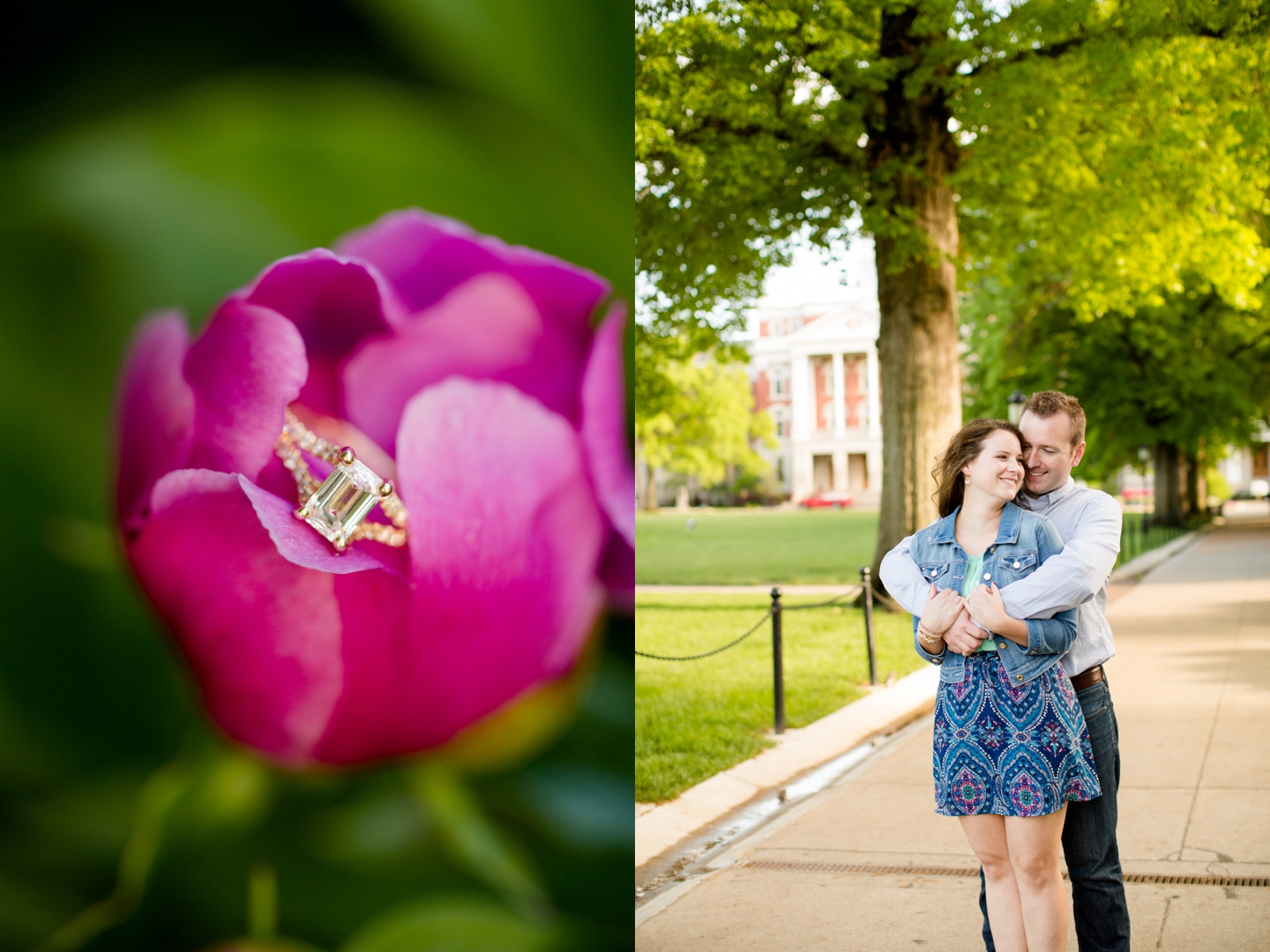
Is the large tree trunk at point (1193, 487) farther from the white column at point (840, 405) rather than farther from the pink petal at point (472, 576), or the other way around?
the white column at point (840, 405)

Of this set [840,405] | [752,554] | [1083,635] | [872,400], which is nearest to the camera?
[1083,635]

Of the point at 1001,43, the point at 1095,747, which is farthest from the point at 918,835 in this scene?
the point at 1001,43

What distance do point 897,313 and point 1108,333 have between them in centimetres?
1729

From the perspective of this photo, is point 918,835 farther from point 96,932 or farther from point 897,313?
point 897,313

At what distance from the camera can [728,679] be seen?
35.2ft

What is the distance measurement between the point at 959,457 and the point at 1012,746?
813mm

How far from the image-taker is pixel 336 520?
2051 millimetres

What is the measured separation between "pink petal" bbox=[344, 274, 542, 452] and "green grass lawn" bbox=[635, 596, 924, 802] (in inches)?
183

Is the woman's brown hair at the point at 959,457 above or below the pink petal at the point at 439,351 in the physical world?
below

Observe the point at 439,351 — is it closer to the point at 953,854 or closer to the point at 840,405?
the point at 953,854

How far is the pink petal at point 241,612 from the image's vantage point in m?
1.93

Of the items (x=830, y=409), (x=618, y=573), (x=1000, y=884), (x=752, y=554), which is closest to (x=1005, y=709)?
(x=1000, y=884)

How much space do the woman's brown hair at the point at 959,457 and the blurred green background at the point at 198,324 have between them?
1493mm

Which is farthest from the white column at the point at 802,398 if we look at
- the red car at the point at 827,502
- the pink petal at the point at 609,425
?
the pink petal at the point at 609,425
